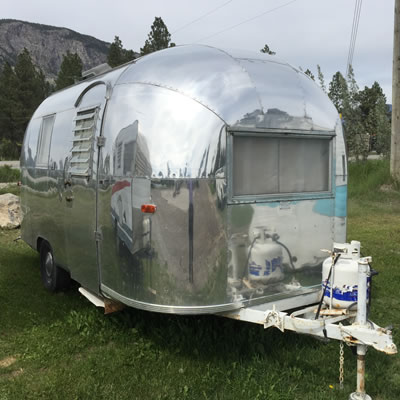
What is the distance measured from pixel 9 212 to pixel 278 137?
8.42m

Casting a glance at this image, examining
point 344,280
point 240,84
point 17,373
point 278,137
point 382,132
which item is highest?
point 382,132

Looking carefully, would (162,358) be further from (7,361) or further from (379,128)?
(379,128)

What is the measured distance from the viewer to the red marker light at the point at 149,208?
326 centimetres

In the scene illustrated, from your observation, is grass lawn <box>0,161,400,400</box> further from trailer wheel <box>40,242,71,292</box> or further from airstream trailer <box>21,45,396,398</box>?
airstream trailer <box>21,45,396,398</box>

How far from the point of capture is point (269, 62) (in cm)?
378

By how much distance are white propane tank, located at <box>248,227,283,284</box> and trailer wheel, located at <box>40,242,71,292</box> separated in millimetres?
2767

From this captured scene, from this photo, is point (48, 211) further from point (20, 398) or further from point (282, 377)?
point (282, 377)

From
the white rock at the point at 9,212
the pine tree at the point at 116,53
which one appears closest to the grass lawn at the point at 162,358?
the white rock at the point at 9,212

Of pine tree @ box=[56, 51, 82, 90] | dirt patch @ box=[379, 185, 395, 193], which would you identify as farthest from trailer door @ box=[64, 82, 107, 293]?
pine tree @ box=[56, 51, 82, 90]

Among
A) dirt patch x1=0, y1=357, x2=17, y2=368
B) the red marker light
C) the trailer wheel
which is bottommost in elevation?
dirt patch x1=0, y1=357, x2=17, y2=368

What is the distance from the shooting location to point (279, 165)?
3.64 metres

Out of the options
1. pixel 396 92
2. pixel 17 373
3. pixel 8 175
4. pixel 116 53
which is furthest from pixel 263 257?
pixel 116 53

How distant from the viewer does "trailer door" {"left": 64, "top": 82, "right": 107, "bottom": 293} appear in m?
3.89

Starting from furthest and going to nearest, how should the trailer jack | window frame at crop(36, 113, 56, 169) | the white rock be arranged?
the white rock
window frame at crop(36, 113, 56, 169)
the trailer jack
